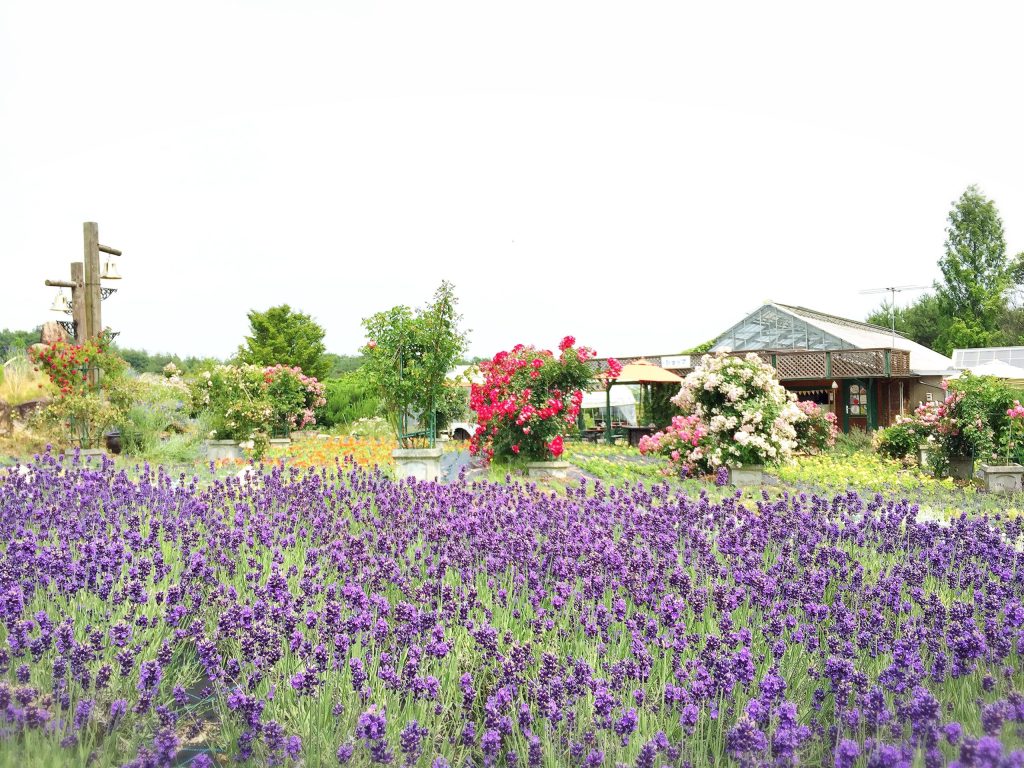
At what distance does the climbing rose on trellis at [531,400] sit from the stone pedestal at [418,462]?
1.64 metres

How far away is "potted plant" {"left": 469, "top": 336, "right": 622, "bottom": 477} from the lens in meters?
11.5

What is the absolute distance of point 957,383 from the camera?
12359 millimetres

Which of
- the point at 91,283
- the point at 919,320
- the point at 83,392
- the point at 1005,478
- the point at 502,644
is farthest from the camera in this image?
the point at 919,320

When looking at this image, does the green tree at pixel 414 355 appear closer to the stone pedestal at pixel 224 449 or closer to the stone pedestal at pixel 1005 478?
the stone pedestal at pixel 224 449

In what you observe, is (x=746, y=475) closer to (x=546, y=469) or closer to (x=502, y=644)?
(x=546, y=469)

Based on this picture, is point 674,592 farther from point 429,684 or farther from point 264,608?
point 264,608

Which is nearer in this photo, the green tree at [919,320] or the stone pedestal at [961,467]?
the stone pedestal at [961,467]

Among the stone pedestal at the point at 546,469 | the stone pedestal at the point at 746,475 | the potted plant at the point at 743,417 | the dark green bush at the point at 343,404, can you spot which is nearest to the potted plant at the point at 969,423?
the potted plant at the point at 743,417

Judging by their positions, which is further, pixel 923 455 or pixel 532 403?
pixel 923 455

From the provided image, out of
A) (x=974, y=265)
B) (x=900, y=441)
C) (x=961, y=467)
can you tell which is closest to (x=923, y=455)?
(x=900, y=441)

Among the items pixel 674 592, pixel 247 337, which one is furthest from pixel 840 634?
pixel 247 337

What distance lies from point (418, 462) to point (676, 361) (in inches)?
782

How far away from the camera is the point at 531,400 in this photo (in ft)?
38.5

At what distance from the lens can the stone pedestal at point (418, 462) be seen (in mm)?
10180
